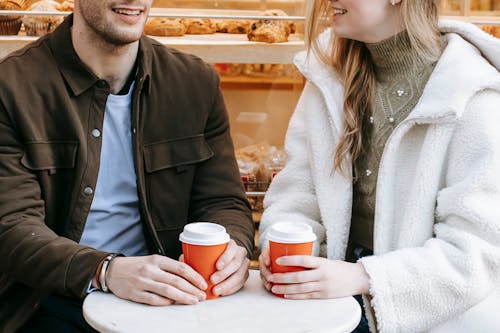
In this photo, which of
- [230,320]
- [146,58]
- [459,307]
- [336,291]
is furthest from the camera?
[146,58]

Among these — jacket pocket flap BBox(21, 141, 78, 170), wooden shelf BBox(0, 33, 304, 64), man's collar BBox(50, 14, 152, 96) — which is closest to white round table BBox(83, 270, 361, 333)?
jacket pocket flap BBox(21, 141, 78, 170)

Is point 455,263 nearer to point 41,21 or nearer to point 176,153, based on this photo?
point 176,153

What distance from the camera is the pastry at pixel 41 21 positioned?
8.64 feet

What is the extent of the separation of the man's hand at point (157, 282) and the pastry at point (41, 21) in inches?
51.9

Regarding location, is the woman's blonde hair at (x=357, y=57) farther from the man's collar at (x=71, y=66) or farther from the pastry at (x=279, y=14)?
the pastry at (x=279, y=14)

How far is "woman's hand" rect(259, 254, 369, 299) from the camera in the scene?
61.4 inches

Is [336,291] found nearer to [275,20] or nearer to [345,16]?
[345,16]

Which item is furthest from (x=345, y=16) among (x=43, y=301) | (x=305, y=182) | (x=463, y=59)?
(x=43, y=301)

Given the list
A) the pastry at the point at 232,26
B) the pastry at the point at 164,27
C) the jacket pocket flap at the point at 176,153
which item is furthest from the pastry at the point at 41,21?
the jacket pocket flap at the point at 176,153

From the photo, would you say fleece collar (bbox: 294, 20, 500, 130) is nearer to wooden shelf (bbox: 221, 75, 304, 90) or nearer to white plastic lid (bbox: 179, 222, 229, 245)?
white plastic lid (bbox: 179, 222, 229, 245)

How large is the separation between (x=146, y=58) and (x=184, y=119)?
0.18 m

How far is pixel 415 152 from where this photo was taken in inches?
72.2

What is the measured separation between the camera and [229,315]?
1480 millimetres

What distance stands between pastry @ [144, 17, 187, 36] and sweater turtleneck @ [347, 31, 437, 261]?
952 millimetres
